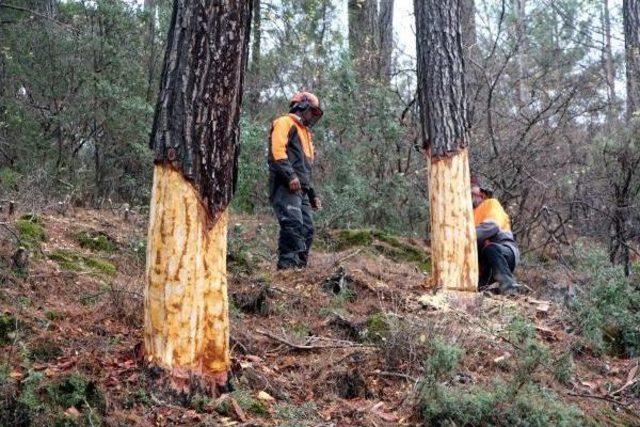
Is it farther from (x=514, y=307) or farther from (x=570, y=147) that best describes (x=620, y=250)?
(x=514, y=307)

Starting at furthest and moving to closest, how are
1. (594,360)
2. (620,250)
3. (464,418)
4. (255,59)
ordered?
(255,59) → (620,250) → (594,360) → (464,418)

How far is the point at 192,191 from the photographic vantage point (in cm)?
461

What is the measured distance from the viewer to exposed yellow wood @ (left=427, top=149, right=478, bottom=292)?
741cm

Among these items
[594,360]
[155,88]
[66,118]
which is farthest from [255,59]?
[594,360]

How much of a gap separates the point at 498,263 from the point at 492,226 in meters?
0.41

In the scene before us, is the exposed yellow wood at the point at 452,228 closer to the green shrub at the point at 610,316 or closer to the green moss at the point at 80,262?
the green shrub at the point at 610,316

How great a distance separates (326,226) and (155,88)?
3744mm

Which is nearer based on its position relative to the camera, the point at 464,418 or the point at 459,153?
the point at 464,418

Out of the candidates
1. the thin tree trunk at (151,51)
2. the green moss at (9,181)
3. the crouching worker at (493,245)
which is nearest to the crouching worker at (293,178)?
the crouching worker at (493,245)

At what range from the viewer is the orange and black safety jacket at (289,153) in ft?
27.1

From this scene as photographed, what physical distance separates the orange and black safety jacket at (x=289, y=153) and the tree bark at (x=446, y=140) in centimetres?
146

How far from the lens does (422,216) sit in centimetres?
1259

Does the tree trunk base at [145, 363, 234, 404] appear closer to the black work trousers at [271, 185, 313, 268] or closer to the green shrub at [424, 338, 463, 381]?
the green shrub at [424, 338, 463, 381]

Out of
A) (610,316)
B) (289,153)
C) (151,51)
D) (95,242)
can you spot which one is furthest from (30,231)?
(151,51)
